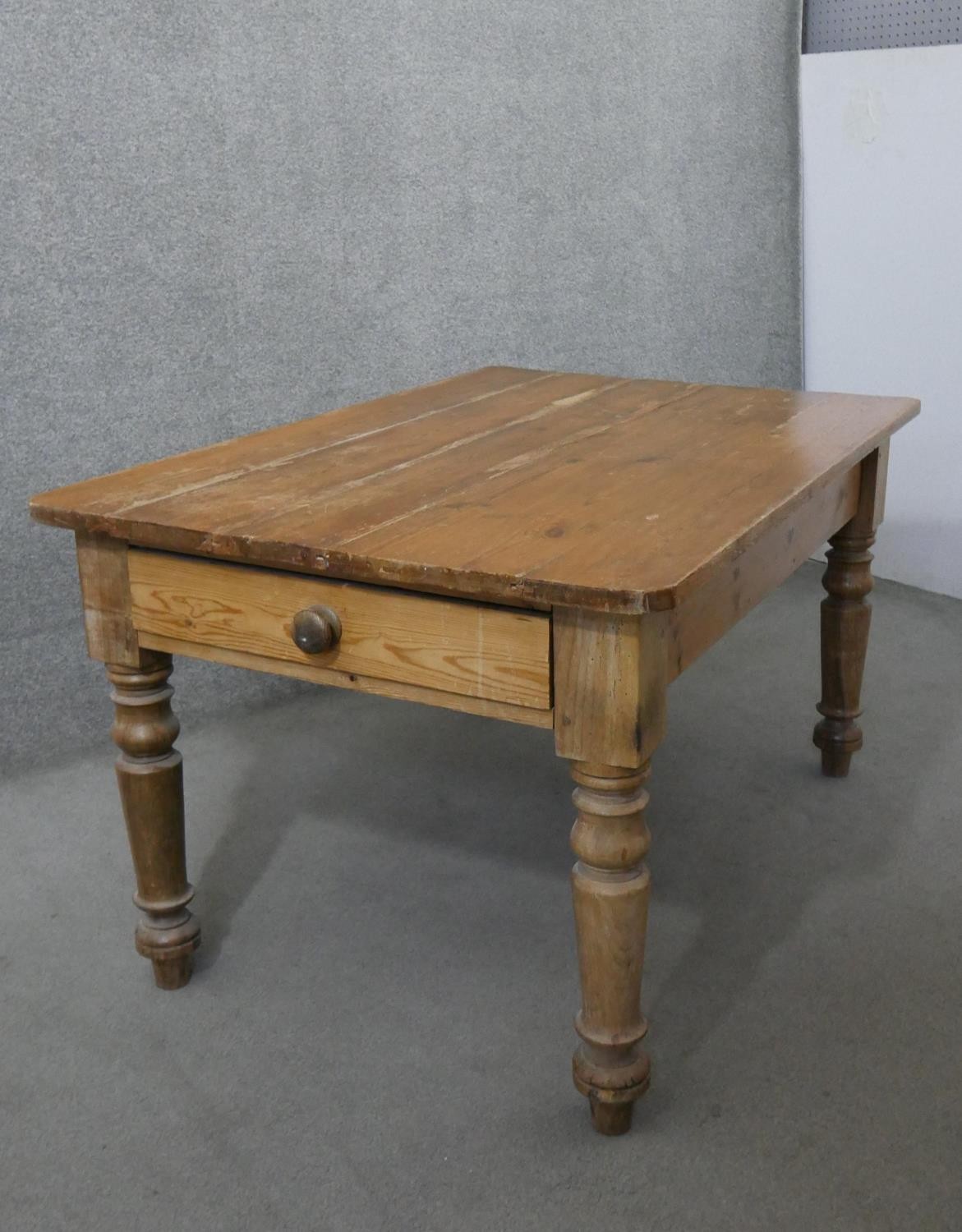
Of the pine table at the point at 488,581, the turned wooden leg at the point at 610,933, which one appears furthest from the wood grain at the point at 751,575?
the turned wooden leg at the point at 610,933

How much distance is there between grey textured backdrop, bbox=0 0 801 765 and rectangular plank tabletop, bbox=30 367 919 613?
0.44 metres

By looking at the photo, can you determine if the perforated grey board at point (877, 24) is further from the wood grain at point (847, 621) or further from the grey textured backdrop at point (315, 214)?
the wood grain at point (847, 621)

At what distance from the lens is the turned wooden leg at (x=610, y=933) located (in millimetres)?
1239

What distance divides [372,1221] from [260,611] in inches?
22.2

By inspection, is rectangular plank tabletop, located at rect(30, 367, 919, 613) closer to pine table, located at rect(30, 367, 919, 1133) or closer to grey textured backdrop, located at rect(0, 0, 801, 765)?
pine table, located at rect(30, 367, 919, 1133)

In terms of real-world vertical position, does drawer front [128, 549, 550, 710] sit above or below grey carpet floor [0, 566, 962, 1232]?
above

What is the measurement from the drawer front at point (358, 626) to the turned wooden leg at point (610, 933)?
0.11 metres

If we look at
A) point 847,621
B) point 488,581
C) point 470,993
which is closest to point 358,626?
point 488,581

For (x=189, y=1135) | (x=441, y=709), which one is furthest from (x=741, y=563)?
(x=441, y=709)

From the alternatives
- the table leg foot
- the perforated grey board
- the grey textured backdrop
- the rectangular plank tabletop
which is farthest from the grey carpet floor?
the perforated grey board

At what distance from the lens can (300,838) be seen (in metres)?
1.94

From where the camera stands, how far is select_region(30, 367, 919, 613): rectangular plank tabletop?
1.19 m

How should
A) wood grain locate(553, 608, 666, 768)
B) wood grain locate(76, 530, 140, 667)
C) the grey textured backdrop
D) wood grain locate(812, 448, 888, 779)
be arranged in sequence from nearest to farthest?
wood grain locate(553, 608, 666, 768)
wood grain locate(76, 530, 140, 667)
wood grain locate(812, 448, 888, 779)
the grey textured backdrop

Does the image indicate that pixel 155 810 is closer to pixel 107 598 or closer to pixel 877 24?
pixel 107 598
